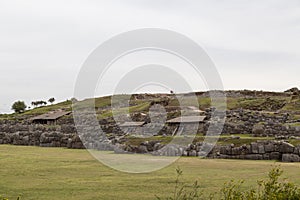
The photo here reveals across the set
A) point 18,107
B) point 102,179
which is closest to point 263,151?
point 102,179

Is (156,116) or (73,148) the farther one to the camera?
(156,116)

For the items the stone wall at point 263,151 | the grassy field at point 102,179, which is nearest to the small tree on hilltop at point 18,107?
the stone wall at point 263,151

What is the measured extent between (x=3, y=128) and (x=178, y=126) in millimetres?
21296

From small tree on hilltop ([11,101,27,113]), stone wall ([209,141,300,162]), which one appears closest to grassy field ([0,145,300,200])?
stone wall ([209,141,300,162])

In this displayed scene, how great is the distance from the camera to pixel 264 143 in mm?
24953

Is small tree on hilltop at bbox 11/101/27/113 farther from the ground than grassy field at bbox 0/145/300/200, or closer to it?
farther from the ground

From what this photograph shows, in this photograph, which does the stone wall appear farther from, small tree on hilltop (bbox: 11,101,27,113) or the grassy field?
small tree on hilltop (bbox: 11,101,27,113)

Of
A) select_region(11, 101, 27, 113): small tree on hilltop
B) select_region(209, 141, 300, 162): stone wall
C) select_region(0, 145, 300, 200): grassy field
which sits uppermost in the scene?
select_region(11, 101, 27, 113): small tree on hilltop

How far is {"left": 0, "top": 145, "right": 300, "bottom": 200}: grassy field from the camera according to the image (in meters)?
13.3

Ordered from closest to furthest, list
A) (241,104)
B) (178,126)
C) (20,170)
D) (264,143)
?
(20,170)
(264,143)
(178,126)
(241,104)

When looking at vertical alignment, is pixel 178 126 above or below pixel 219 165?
above

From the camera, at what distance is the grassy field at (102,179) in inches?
522

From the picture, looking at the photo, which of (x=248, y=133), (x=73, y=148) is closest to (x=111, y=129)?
(x=73, y=148)

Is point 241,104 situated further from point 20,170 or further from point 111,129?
point 20,170
